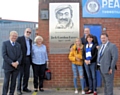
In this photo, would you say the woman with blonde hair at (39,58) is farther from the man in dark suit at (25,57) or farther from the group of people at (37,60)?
the man in dark suit at (25,57)

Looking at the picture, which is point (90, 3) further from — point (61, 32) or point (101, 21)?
point (61, 32)

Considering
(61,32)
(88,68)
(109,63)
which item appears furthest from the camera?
(61,32)

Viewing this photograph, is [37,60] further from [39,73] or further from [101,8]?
[101,8]

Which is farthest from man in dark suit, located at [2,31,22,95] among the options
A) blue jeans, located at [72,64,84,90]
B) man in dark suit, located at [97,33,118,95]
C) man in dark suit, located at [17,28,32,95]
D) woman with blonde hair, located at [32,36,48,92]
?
man in dark suit, located at [97,33,118,95]

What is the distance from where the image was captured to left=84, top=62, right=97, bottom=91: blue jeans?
7477mm

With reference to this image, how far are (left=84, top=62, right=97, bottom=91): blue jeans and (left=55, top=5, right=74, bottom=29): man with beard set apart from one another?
1.66 metres

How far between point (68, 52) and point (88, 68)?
1192 millimetres

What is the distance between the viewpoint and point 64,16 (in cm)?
845

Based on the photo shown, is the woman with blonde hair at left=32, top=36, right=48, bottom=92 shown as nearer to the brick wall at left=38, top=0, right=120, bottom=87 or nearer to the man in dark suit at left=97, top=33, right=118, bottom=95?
the brick wall at left=38, top=0, right=120, bottom=87

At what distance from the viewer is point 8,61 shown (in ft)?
21.9

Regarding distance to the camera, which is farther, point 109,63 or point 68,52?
point 68,52

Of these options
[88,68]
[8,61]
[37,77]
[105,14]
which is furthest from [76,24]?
[8,61]

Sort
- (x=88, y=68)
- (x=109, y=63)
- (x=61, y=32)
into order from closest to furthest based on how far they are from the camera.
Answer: (x=109, y=63)
(x=88, y=68)
(x=61, y=32)

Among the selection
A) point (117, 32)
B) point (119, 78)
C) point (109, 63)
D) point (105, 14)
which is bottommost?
point (119, 78)
